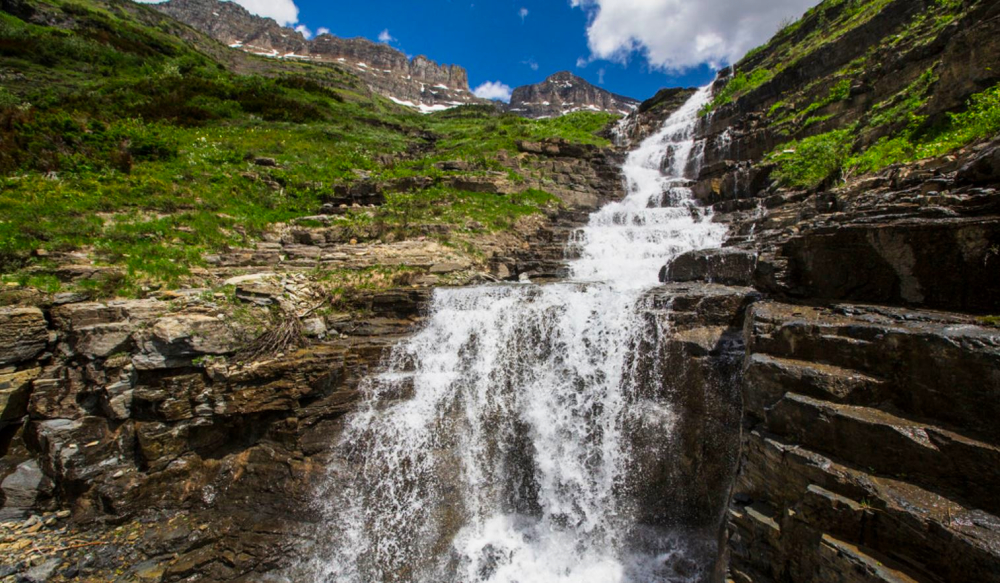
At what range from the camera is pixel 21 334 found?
793cm

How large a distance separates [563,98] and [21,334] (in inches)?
4102

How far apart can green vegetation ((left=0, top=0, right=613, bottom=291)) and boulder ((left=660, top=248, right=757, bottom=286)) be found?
27.2ft

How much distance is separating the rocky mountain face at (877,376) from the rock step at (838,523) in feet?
0.05

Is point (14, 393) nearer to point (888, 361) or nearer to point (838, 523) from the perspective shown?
point (838, 523)

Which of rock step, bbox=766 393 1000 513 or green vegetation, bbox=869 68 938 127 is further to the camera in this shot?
green vegetation, bbox=869 68 938 127

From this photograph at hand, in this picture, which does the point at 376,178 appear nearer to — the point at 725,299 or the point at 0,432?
the point at 0,432

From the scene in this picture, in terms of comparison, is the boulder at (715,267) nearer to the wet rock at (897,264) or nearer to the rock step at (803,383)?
the wet rock at (897,264)

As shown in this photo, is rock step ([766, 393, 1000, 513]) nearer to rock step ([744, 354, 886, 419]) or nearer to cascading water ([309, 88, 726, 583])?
rock step ([744, 354, 886, 419])

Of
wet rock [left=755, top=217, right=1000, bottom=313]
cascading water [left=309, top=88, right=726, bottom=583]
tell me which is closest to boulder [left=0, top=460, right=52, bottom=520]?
cascading water [left=309, top=88, right=726, bottom=583]

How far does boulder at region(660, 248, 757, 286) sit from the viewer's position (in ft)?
38.3

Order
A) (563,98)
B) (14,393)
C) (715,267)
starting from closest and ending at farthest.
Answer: (14,393) < (715,267) < (563,98)

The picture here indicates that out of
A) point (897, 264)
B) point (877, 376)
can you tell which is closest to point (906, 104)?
point (897, 264)

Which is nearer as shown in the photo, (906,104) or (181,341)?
(181,341)

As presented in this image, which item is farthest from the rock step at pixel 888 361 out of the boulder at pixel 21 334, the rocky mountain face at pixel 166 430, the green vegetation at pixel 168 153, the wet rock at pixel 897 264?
the boulder at pixel 21 334
